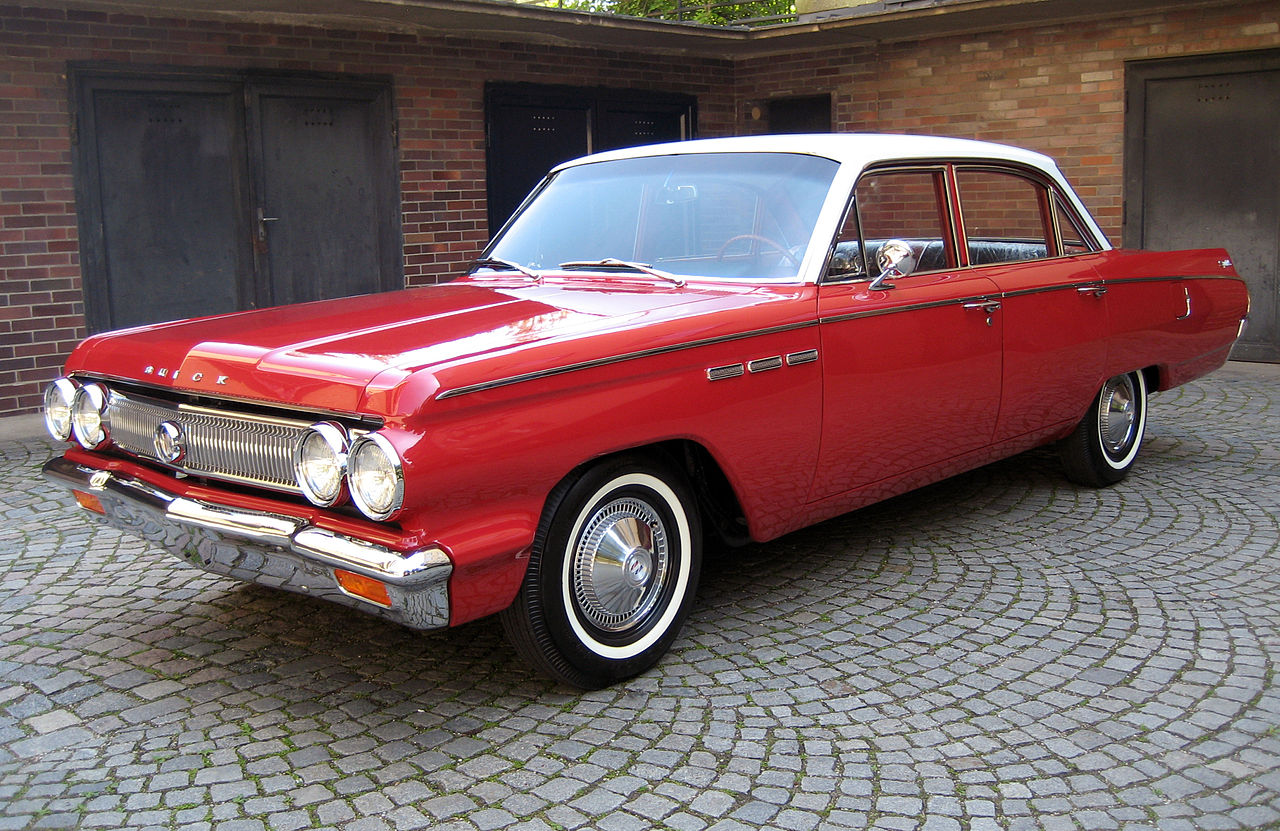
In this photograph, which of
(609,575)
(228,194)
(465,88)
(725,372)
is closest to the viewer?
(609,575)

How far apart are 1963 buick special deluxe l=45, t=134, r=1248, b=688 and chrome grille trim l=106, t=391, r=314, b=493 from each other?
0.01 m

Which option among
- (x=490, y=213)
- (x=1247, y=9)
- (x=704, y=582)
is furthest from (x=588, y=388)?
(x=1247, y=9)

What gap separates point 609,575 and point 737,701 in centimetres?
55

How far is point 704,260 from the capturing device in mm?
4320

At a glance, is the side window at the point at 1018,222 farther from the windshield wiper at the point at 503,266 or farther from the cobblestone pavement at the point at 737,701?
the windshield wiper at the point at 503,266

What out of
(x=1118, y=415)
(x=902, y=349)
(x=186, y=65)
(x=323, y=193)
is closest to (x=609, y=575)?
(x=902, y=349)

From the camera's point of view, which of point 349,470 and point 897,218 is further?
point 897,218

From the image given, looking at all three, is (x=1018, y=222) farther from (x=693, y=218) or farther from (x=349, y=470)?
(x=349, y=470)

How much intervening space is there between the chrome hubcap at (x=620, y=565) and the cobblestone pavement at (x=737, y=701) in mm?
245

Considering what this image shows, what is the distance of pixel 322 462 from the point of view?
10.1 feet

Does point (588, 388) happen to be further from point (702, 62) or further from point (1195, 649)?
point (702, 62)

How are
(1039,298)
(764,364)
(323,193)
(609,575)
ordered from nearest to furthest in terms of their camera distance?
(609,575), (764,364), (1039,298), (323,193)

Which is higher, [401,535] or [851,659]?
[401,535]

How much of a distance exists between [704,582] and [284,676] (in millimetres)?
1677
